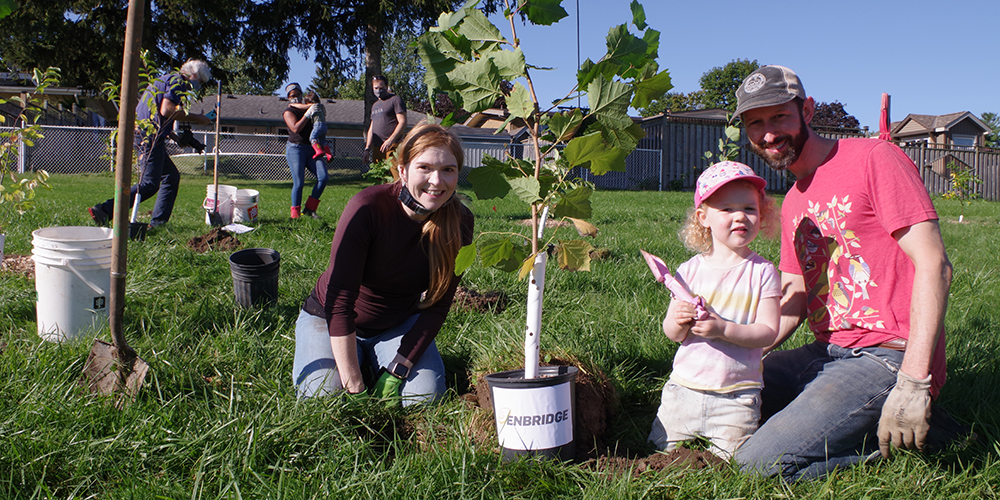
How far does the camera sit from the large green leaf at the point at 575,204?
1.78m

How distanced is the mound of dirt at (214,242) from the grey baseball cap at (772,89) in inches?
166

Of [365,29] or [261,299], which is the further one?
[365,29]

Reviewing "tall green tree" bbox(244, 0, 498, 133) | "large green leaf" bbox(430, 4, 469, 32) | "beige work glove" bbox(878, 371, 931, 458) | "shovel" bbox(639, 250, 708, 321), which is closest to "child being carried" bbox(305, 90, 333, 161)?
"large green leaf" bbox(430, 4, 469, 32)

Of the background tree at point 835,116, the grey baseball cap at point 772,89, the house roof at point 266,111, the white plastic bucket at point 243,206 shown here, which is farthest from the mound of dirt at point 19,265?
the background tree at point 835,116

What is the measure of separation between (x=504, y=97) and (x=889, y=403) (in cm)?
150

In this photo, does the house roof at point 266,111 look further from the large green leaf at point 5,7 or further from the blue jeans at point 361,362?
the large green leaf at point 5,7

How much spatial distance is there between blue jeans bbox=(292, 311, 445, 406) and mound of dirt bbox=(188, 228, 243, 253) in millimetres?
2494

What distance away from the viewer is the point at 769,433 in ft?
6.44

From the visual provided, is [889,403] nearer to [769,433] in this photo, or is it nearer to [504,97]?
[769,433]

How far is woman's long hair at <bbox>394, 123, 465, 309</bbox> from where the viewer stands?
2443mm

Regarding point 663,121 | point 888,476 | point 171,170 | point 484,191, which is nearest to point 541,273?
point 484,191

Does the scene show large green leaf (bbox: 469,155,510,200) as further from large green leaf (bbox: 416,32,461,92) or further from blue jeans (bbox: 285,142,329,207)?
blue jeans (bbox: 285,142,329,207)

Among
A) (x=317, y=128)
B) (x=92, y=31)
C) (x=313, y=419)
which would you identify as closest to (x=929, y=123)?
(x=317, y=128)

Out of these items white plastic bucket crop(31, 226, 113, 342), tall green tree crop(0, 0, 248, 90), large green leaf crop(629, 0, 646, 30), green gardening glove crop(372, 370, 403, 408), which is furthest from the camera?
tall green tree crop(0, 0, 248, 90)
